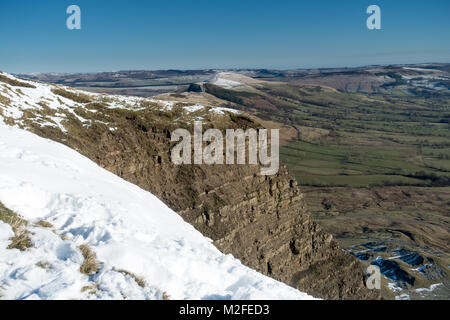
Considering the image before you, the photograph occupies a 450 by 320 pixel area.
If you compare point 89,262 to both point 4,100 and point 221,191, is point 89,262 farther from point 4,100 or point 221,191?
point 4,100

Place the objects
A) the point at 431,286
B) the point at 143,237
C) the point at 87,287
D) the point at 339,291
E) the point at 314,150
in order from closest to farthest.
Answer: the point at 87,287 < the point at 143,237 < the point at 339,291 < the point at 431,286 < the point at 314,150

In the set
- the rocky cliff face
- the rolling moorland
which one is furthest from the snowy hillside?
the rolling moorland

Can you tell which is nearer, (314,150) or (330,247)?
(330,247)

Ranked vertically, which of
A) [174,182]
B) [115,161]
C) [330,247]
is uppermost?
[115,161]

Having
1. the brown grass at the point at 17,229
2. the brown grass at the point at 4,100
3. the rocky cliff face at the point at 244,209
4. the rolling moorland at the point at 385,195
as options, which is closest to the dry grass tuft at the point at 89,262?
the brown grass at the point at 17,229
